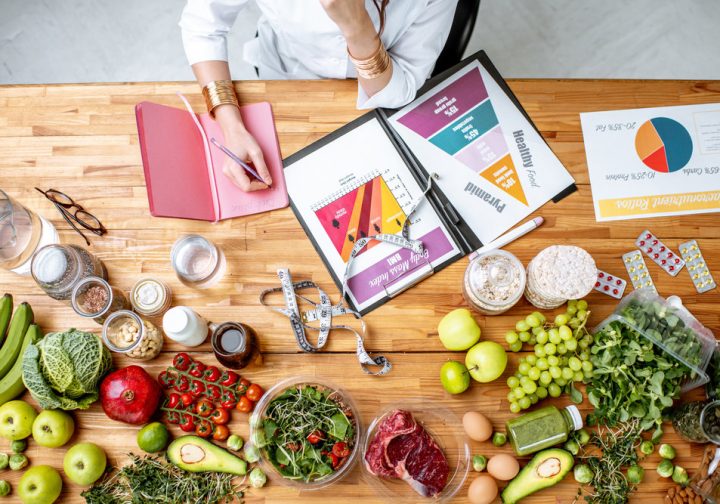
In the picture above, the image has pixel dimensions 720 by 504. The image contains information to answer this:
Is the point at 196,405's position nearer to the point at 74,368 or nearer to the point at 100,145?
the point at 74,368

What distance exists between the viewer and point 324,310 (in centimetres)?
133

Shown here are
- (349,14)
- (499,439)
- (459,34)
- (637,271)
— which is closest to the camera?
(349,14)

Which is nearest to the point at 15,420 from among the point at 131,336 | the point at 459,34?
the point at 131,336

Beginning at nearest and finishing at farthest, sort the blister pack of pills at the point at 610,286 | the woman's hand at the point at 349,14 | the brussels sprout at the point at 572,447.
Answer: the woman's hand at the point at 349,14
the brussels sprout at the point at 572,447
the blister pack of pills at the point at 610,286

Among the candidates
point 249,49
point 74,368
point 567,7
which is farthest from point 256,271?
point 567,7

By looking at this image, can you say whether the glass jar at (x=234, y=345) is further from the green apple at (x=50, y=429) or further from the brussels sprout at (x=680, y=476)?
the brussels sprout at (x=680, y=476)

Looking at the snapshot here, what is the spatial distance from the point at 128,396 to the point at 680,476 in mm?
1382

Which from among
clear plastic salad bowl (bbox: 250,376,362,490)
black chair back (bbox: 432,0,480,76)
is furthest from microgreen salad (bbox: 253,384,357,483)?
black chair back (bbox: 432,0,480,76)

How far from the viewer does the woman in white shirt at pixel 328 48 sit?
1292 mm

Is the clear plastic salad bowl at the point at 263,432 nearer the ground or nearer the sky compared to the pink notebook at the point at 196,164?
nearer the ground

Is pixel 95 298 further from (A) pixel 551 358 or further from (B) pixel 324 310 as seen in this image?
(A) pixel 551 358

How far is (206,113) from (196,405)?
83cm

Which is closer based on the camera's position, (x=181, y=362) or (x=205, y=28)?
(x=181, y=362)

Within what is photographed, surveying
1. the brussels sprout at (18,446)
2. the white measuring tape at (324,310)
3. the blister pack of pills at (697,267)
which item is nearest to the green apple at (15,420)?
the brussels sprout at (18,446)
